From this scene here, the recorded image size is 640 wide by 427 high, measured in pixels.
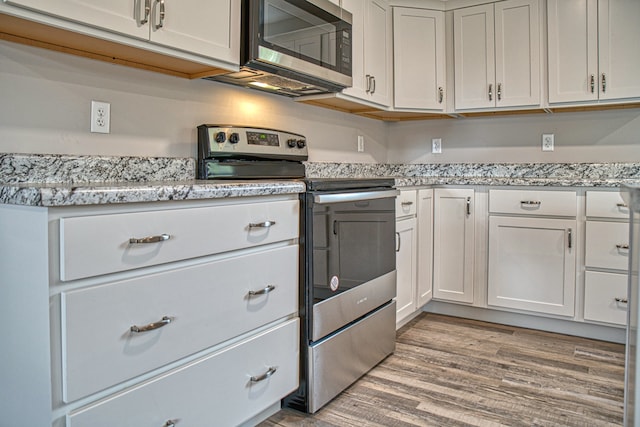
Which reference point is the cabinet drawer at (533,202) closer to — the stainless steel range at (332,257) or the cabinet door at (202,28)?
the stainless steel range at (332,257)

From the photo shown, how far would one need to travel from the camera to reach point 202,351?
4.42 feet

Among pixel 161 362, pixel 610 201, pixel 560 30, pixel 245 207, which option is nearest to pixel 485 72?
pixel 560 30

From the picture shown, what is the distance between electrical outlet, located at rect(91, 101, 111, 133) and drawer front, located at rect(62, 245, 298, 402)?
0.68 meters

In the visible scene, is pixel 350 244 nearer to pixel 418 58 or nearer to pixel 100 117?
pixel 100 117

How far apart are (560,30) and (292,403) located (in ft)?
8.39

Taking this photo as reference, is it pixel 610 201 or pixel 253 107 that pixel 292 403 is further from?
pixel 610 201

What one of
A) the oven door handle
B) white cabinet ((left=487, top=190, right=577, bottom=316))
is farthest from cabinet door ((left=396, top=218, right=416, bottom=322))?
white cabinet ((left=487, top=190, right=577, bottom=316))

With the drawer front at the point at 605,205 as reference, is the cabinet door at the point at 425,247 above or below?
below

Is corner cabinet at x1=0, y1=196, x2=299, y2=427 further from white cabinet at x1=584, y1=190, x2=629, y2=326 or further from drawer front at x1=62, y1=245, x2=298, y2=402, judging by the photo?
white cabinet at x1=584, y1=190, x2=629, y2=326

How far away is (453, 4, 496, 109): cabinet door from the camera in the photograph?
2.99 meters

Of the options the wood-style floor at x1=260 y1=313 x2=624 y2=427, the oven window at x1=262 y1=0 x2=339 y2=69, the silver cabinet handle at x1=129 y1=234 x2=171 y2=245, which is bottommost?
the wood-style floor at x1=260 y1=313 x2=624 y2=427

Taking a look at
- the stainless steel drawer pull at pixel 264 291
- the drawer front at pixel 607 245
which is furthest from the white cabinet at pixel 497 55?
the stainless steel drawer pull at pixel 264 291

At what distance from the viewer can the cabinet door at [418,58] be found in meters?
2.99

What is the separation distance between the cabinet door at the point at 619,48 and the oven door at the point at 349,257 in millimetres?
1514
